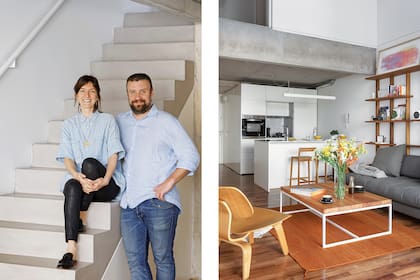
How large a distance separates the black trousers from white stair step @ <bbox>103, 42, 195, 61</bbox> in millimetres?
1590

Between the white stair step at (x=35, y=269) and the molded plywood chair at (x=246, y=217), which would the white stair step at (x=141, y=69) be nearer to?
the molded plywood chair at (x=246, y=217)

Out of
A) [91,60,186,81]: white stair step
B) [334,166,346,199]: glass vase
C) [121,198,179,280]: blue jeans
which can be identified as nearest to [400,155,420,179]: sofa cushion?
[334,166,346,199]: glass vase

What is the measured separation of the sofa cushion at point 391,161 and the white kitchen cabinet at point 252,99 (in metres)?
3.33

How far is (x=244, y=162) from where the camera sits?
7043 mm

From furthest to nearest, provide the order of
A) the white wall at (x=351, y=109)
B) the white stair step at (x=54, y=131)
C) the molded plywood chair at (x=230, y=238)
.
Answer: the white wall at (x=351, y=109) → the white stair step at (x=54, y=131) → the molded plywood chair at (x=230, y=238)

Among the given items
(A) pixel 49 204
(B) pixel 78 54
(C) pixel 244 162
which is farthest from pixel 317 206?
(C) pixel 244 162

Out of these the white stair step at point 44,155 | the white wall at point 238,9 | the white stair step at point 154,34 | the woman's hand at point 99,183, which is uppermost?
the white wall at point 238,9

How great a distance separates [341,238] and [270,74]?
14.5 ft

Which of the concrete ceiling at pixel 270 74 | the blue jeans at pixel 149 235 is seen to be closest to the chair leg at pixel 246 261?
the blue jeans at pixel 149 235

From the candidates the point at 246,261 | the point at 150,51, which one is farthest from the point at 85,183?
the point at 150,51

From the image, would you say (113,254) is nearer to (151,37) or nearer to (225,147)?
(151,37)

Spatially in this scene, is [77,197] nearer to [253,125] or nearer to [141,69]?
Result: [141,69]

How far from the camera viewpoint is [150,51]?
2797 mm

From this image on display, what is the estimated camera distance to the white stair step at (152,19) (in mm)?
3324
